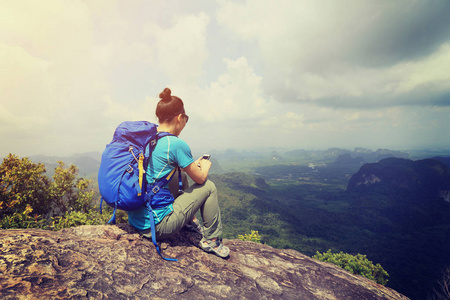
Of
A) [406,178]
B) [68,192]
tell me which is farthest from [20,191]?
[406,178]

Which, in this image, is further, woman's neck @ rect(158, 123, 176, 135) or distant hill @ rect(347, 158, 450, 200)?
distant hill @ rect(347, 158, 450, 200)

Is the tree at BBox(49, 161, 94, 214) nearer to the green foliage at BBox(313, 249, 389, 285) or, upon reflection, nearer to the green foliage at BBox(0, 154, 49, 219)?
the green foliage at BBox(0, 154, 49, 219)

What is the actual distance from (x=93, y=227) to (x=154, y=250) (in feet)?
5.57

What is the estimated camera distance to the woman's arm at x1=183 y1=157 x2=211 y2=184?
3.53 meters

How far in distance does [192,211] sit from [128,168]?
1511 mm

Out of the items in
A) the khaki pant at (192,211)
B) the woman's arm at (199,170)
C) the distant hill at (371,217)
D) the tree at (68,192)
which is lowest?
the distant hill at (371,217)

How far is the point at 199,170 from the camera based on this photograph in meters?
3.69

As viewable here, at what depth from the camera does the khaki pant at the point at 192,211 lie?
3.66 meters

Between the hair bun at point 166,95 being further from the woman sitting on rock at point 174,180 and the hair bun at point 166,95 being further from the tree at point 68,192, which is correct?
the tree at point 68,192

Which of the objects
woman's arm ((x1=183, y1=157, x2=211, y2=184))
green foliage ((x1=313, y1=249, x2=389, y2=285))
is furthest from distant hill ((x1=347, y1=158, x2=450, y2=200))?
woman's arm ((x1=183, y1=157, x2=211, y2=184))

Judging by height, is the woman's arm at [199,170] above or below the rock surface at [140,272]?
above

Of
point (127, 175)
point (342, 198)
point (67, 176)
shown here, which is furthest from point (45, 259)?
point (342, 198)

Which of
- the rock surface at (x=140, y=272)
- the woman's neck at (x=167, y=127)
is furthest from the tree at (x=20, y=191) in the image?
the woman's neck at (x=167, y=127)

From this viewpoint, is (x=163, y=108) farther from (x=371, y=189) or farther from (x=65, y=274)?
(x=371, y=189)
